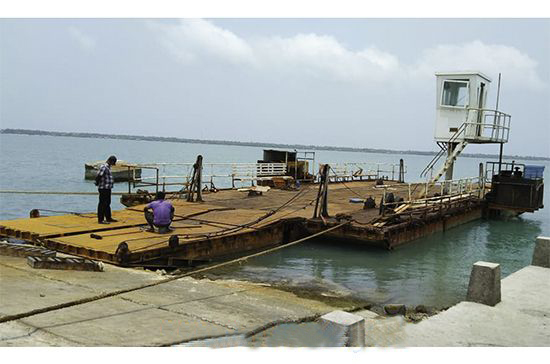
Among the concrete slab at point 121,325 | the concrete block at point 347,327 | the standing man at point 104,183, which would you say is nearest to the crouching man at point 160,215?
the standing man at point 104,183

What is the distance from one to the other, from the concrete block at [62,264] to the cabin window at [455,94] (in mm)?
18296

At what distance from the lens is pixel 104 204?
13.3 metres

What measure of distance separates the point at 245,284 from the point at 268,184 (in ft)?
49.7

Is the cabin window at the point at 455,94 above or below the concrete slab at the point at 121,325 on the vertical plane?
above

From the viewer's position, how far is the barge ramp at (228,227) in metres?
11.2

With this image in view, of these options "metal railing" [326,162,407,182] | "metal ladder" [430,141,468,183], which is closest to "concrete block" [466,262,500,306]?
"metal ladder" [430,141,468,183]

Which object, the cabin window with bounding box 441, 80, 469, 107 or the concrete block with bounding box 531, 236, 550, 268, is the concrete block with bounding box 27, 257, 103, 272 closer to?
the concrete block with bounding box 531, 236, 550, 268

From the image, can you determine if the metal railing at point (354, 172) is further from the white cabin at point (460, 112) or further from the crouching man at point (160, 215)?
the crouching man at point (160, 215)

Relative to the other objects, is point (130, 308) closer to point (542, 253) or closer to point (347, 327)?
point (347, 327)

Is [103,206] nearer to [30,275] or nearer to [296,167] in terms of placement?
[30,275]

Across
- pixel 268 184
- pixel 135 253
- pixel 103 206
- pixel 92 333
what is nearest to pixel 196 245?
pixel 135 253

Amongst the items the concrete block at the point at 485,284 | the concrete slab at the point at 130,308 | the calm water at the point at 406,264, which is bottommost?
the calm water at the point at 406,264

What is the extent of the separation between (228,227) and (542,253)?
753 cm

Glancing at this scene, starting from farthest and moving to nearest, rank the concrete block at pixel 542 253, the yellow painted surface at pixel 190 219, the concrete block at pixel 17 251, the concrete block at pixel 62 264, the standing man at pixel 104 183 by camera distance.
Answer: the standing man at pixel 104 183 → the yellow painted surface at pixel 190 219 → the concrete block at pixel 542 253 → the concrete block at pixel 17 251 → the concrete block at pixel 62 264
